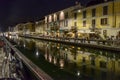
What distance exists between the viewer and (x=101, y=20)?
1912 inches

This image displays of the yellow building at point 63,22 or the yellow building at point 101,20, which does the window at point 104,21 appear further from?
the yellow building at point 63,22

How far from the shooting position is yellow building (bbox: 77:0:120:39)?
44.1 meters

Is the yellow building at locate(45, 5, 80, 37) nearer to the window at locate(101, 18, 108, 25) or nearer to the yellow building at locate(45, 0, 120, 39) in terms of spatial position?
the yellow building at locate(45, 0, 120, 39)

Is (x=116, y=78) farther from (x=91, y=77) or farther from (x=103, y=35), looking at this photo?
(x=103, y=35)

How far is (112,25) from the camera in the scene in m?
44.3

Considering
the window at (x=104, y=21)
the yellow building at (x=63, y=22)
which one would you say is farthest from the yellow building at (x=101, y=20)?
the yellow building at (x=63, y=22)

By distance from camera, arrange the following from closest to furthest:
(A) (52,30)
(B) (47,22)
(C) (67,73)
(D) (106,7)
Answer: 1. (C) (67,73)
2. (D) (106,7)
3. (A) (52,30)
4. (B) (47,22)

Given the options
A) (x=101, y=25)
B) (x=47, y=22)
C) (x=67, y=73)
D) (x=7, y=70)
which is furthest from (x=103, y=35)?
(x=47, y=22)

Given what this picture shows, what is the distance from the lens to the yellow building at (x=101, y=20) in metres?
44.1

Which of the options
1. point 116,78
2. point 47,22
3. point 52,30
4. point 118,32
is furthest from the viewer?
point 47,22

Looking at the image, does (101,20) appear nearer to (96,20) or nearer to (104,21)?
(104,21)

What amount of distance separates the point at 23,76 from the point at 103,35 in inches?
1306

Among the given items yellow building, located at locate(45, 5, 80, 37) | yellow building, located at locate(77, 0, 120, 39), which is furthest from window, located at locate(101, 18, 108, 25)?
yellow building, located at locate(45, 5, 80, 37)

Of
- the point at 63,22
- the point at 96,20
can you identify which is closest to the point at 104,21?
the point at 96,20
